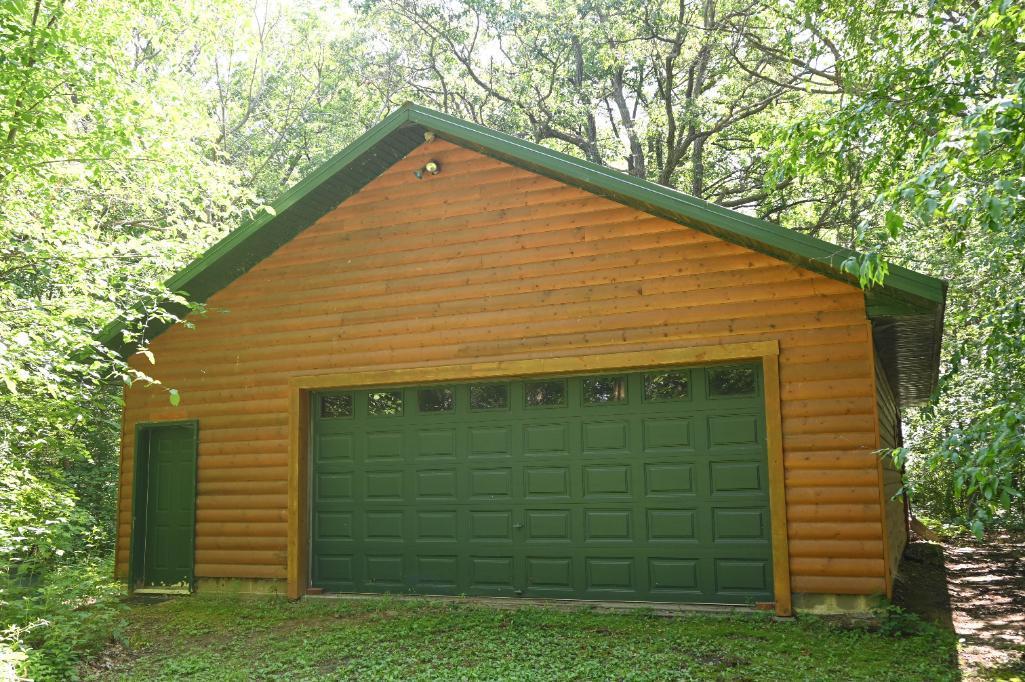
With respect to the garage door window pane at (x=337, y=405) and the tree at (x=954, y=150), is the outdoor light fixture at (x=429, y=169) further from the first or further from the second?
the tree at (x=954, y=150)

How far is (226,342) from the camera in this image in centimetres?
1073

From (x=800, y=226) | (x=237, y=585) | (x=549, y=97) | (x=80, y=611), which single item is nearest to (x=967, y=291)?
(x=800, y=226)

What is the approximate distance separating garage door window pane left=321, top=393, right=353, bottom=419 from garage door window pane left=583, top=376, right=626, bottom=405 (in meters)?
2.95

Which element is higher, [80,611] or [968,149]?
[968,149]

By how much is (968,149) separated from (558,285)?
5160 millimetres

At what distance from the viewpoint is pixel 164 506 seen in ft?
36.3

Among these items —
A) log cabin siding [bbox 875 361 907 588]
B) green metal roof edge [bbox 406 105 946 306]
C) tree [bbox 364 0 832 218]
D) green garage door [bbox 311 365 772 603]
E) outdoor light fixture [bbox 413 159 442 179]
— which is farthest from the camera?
tree [bbox 364 0 832 218]

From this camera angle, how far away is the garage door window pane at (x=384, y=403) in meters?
10.0

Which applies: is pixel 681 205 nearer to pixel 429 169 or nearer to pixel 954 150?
pixel 429 169

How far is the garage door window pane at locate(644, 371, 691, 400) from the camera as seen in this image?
28.6 ft

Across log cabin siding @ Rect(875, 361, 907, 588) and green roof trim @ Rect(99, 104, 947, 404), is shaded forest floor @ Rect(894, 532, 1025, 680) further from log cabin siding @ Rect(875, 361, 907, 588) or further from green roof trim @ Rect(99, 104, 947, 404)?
green roof trim @ Rect(99, 104, 947, 404)

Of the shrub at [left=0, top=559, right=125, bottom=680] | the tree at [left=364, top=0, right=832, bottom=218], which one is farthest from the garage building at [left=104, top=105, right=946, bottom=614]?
the tree at [left=364, top=0, right=832, bottom=218]

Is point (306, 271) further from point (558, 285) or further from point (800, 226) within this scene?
point (800, 226)

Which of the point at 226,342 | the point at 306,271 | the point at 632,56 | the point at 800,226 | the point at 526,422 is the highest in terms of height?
the point at 632,56
